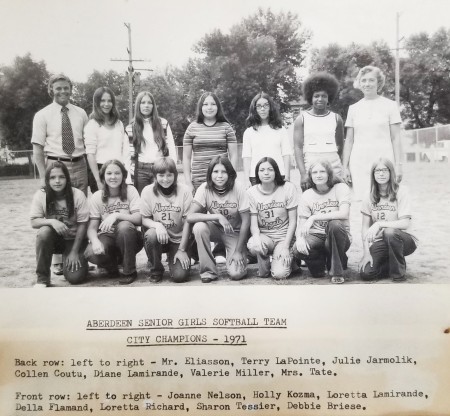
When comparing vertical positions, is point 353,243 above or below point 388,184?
below

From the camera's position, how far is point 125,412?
0.91 metres

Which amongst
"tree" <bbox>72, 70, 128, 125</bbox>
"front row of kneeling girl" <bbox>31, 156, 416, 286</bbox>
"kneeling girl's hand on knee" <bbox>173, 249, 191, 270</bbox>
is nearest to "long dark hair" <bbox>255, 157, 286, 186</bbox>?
"front row of kneeling girl" <bbox>31, 156, 416, 286</bbox>

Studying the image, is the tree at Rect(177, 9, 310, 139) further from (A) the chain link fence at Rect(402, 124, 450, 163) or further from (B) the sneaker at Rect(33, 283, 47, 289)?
(B) the sneaker at Rect(33, 283, 47, 289)

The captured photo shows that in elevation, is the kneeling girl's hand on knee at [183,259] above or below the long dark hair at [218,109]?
below

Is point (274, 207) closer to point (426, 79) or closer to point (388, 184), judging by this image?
point (388, 184)

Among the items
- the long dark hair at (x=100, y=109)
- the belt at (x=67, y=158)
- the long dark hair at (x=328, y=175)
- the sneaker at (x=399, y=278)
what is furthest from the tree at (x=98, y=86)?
the sneaker at (x=399, y=278)

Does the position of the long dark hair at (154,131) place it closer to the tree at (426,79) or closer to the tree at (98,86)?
the tree at (98,86)

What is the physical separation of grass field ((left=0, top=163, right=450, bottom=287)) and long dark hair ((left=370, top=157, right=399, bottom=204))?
0.04 metres

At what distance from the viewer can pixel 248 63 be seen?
41.1 inches

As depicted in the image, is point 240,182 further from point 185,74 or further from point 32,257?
point 32,257

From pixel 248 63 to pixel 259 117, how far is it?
13 cm

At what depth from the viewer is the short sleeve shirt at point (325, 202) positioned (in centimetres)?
103

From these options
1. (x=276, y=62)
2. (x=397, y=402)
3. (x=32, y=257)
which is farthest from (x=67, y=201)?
(x=397, y=402)

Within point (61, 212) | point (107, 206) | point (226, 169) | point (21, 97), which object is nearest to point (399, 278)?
point (226, 169)
